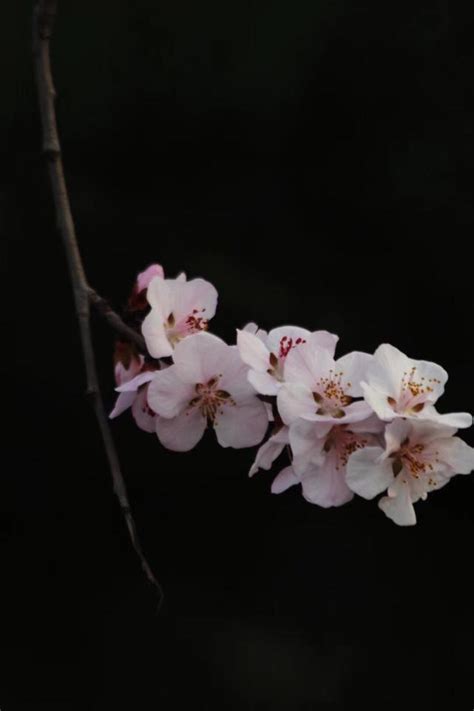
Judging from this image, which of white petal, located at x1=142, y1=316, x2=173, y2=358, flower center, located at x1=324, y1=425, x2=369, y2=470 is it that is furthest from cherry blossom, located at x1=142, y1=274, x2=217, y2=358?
flower center, located at x1=324, y1=425, x2=369, y2=470

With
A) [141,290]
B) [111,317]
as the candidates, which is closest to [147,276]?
[141,290]

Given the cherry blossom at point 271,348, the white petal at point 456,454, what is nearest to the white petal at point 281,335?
the cherry blossom at point 271,348

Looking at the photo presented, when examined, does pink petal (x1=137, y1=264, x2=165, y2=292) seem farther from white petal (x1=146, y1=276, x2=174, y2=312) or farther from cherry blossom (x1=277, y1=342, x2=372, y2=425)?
cherry blossom (x1=277, y1=342, x2=372, y2=425)

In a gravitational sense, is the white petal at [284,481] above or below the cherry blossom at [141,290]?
below

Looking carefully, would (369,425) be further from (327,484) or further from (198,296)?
(198,296)

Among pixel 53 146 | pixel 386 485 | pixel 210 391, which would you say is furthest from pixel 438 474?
pixel 53 146

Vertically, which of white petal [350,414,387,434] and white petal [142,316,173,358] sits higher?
white petal [142,316,173,358]

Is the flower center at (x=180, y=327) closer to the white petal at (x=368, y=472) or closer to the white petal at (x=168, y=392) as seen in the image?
the white petal at (x=168, y=392)

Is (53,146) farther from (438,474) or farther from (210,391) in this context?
(438,474)
